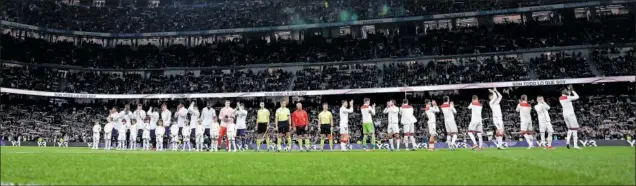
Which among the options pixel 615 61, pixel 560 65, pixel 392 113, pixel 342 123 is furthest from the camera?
pixel 560 65

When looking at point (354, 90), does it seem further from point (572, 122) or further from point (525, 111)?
point (572, 122)

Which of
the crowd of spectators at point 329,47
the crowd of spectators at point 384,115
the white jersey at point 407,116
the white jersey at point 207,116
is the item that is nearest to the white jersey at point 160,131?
the white jersey at point 207,116

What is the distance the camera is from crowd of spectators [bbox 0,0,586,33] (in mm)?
44562

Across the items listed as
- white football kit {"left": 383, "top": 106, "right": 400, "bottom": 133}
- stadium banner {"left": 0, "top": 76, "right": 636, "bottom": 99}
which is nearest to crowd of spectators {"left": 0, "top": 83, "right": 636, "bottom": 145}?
stadium banner {"left": 0, "top": 76, "right": 636, "bottom": 99}

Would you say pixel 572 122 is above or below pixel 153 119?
Answer: below

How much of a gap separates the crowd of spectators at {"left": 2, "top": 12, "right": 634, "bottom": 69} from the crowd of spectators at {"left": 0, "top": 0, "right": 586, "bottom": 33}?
7.81ft

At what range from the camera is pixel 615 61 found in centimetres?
3644

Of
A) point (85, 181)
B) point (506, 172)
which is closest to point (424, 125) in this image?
point (506, 172)

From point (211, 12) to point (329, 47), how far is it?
49.2 feet

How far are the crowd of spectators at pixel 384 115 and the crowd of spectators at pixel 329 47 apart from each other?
14.2 ft

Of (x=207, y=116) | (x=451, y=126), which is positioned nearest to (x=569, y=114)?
(x=451, y=126)

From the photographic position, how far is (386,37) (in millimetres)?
46375

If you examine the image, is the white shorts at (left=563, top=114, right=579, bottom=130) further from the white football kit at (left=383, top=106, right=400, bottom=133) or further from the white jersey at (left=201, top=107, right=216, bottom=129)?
the white jersey at (left=201, top=107, right=216, bottom=129)

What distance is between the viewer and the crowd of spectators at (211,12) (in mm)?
44562
